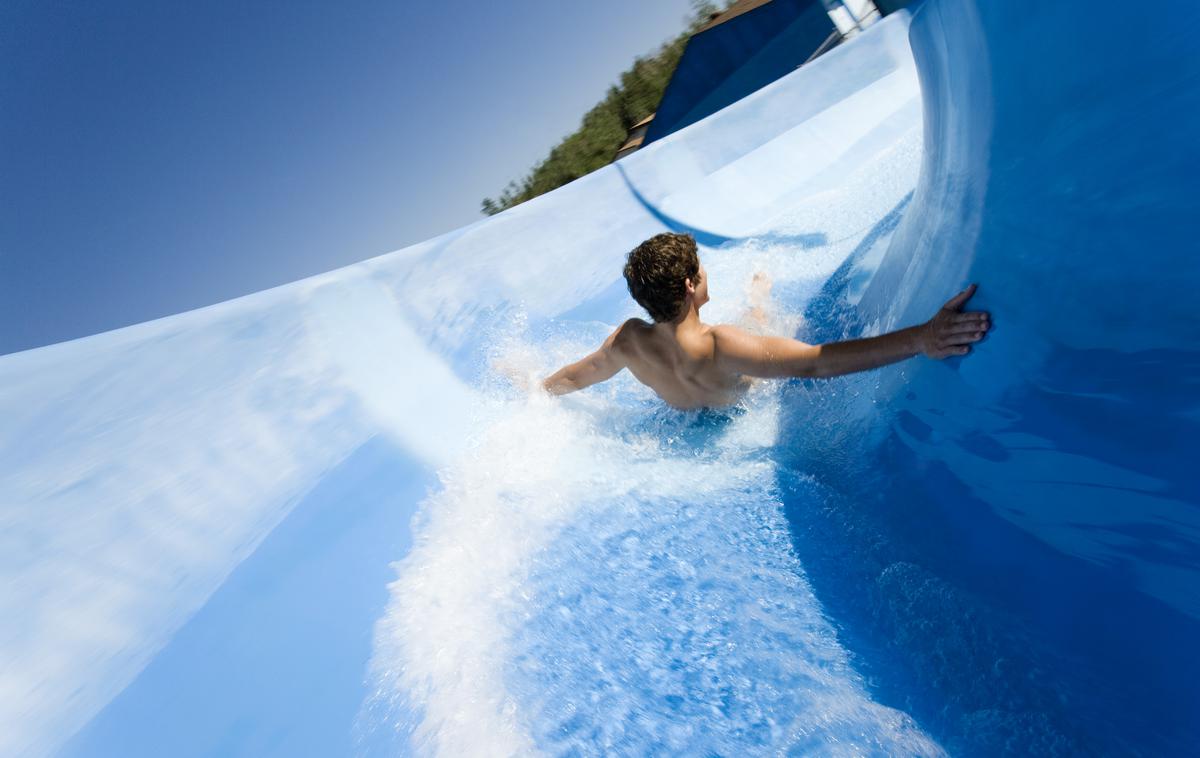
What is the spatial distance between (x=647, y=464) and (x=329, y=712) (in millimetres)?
1182

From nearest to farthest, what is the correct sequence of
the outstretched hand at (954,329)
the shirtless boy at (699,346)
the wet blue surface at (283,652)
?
the outstretched hand at (954,329)
the shirtless boy at (699,346)
the wet blue surface at (283,652)

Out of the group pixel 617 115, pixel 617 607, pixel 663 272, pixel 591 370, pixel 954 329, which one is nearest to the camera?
pixel 954 329

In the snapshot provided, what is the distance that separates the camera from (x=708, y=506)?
1.95m

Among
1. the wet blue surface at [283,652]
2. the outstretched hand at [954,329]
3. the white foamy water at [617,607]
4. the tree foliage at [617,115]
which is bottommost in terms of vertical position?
the white foamy water at [617,607]

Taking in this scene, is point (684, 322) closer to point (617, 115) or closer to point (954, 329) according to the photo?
point (954, 329)

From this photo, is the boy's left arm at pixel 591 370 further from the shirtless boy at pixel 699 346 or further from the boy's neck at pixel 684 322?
the boy's neck at pixel 684 322

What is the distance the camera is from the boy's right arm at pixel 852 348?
132cm

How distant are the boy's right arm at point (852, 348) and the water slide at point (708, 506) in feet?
0.18

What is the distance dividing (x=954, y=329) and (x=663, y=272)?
2.70 feet

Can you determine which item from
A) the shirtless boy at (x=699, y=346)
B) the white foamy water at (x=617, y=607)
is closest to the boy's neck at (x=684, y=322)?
the shirtless boy at (x=699, y=346)

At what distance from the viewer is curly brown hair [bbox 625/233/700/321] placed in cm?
193

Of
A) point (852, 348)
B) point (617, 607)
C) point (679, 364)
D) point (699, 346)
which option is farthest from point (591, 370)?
point (852, 348)

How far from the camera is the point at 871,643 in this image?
A: 4.50ft

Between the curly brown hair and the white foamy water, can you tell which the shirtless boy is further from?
the white foamy water
